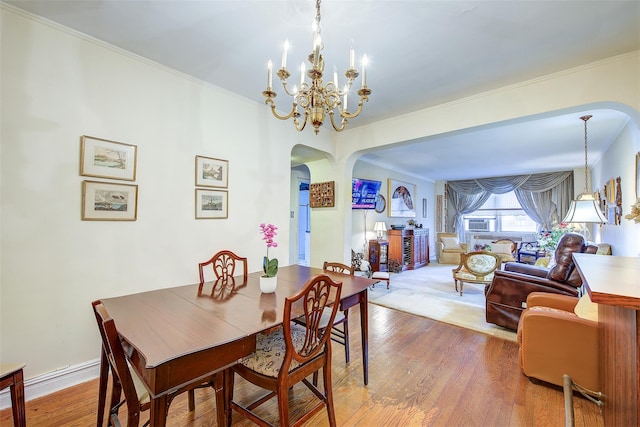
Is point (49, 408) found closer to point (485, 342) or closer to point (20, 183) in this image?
point (20, 183)

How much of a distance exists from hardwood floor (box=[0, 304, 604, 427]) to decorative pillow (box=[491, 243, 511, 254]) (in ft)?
15.8

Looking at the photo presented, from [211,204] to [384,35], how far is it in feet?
7.05

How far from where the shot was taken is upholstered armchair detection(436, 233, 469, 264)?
7.39 meters

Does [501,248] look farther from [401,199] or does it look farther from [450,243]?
[401,199]

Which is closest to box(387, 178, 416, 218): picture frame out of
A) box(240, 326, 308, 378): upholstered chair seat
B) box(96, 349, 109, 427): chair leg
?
box(240, 326, 308, 378): upholstered chair seat

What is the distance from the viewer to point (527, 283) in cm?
275

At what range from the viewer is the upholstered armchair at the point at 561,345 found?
1.83 m

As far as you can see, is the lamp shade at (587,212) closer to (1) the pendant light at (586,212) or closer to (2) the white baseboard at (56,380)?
(1) the pendant light at (586,212)

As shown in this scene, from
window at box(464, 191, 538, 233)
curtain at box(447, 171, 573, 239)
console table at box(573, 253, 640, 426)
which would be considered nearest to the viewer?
console table at box(573, 253, 640, 426)

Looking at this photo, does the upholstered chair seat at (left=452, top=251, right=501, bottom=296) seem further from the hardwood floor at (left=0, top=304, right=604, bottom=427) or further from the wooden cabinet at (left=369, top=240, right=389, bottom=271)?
the hardwood floor at (left=0, top=304, right=604, bottom=427)

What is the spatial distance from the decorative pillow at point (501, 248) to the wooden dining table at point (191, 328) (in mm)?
6217

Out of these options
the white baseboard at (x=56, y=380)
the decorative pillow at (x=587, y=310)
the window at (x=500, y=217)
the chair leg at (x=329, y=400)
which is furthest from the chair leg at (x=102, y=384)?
the window at (x=500, y=217)

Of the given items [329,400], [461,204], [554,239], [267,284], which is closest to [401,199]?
[461,204]

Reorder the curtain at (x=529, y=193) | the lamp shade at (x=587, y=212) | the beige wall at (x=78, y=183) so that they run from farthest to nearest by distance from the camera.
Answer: the curtain at (x=529, y=193), the lamp shade at (x=587, y=212), the beige wall at (x=78, y=183)
